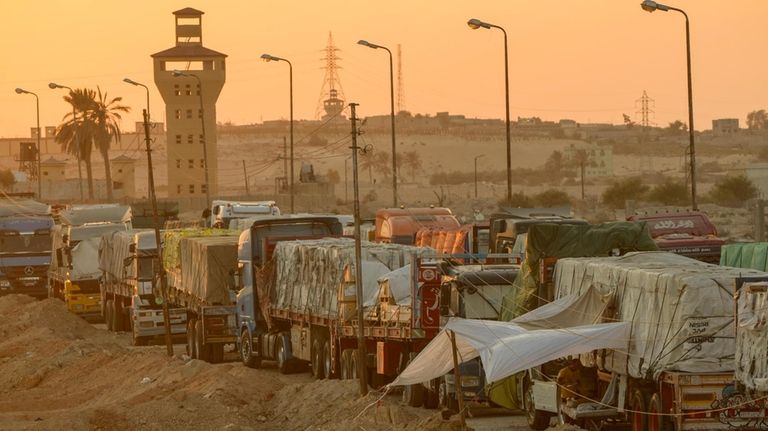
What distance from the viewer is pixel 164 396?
111 feet

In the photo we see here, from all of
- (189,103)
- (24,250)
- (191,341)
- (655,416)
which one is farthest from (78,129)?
(655,416)

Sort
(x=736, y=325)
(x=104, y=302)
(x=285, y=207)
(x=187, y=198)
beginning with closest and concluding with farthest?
(x=736, y=325) → (x=104, y=302) → (x=285, y=207) → (x=187, y=198)

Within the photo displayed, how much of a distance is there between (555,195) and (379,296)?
392 feet

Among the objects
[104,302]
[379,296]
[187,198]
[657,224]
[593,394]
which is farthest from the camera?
[187,198]

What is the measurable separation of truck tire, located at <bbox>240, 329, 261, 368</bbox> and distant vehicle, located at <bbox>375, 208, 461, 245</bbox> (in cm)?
1049

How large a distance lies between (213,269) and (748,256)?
48.0 feet

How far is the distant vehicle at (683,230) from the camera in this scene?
3781 centimetres

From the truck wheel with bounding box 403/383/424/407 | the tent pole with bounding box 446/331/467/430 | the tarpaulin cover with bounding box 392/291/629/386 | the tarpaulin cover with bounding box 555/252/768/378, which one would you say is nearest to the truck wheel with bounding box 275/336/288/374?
the truck wheel with bounding box 403/383/424/407

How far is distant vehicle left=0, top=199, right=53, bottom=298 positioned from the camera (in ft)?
223

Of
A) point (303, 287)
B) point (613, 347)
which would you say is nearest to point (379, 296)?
point (303, 287)

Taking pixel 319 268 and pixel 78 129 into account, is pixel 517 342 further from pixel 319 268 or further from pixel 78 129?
pixel 78 129

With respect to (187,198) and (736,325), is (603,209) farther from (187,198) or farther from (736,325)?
(736,325)

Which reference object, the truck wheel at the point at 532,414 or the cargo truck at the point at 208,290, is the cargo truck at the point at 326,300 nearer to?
the cargo truck at the point at 208,290

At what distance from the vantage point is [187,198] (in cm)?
14038
